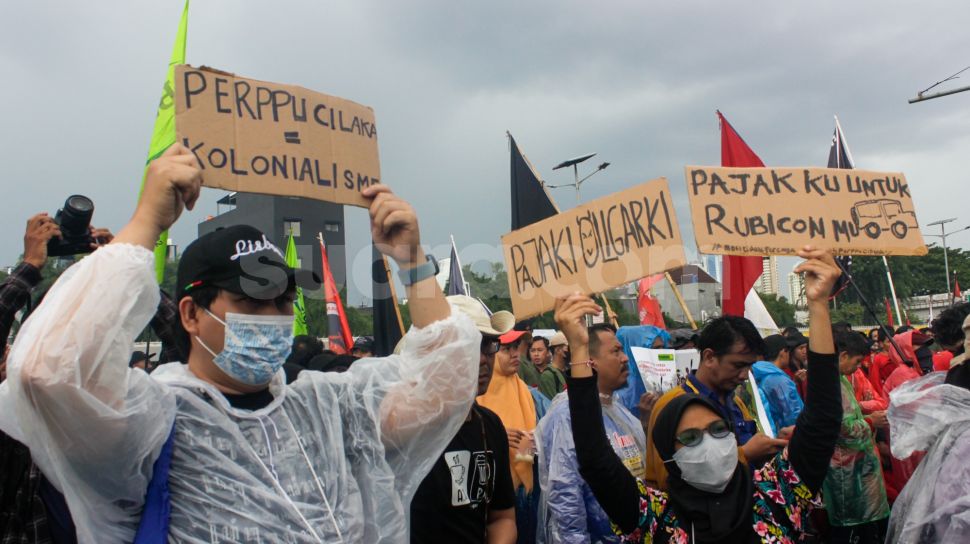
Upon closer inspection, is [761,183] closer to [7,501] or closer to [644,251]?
[644,251]

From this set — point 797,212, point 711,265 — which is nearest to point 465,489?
point 797,212

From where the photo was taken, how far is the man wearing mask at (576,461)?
11.8ft

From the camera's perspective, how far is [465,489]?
303 centimetres

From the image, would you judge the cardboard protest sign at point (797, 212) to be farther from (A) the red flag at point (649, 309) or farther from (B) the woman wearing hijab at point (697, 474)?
(A) the red flag at point (649, 309)

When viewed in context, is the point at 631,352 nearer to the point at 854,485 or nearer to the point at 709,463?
the point at 854,485

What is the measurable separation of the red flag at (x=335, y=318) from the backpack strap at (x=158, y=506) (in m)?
6.72

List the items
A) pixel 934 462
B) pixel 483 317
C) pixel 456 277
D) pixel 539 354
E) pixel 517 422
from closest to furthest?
pixel 934 462 → pixel 483 317 → pixel 517 422 → pixel 539 354 → pixel 456 277

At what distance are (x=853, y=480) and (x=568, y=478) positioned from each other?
2.46 m

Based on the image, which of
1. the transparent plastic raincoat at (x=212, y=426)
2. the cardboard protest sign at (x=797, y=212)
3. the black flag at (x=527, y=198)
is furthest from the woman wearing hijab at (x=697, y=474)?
the black flag at (x=527, y=198)

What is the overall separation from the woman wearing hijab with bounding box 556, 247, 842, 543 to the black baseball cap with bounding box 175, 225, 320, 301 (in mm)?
1439

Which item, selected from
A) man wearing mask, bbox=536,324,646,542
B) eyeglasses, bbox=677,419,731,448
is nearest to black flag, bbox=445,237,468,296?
man wearing mask, bbox=536,324,646,542

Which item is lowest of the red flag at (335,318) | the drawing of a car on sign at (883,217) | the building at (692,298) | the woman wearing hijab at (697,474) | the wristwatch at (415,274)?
the woman wearing hijab at (697,474)

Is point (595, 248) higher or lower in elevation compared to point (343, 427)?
higher

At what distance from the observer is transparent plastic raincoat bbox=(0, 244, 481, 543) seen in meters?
1.48
